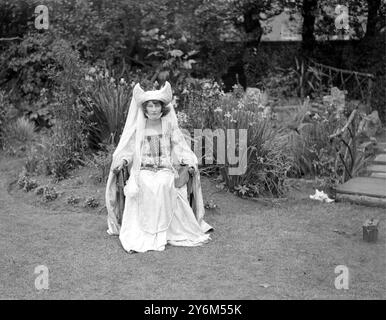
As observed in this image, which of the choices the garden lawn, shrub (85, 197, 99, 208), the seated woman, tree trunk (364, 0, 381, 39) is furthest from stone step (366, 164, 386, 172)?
tree trunk (364, 0, 381, 39)

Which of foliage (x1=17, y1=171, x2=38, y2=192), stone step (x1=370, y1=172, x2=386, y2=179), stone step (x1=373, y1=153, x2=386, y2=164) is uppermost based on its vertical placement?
stone step (x1=373, y1=153, x2=386, y2=164)

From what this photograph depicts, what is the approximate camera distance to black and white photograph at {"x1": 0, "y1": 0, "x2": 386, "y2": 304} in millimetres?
5230

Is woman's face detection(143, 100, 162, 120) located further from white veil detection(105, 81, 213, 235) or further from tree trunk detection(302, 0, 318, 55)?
tree trunk detection(302, 0, 318, 55)

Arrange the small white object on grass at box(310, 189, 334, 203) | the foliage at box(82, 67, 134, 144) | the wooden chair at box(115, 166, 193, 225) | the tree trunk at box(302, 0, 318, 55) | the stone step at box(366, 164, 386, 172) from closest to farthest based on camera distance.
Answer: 1. the wooden chair at box(115, 166, 193, 225)
2. the small white object on grass at box(310, 189, 334, 203)
3. the stone step at box(366, 164, 386, 172)
4. the foliage at box(82, 67, 134, 144)
5. the tree trunk at box(302, 0, 318, 55)

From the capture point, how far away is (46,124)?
11.3m

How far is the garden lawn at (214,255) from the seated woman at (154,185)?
0.61ft

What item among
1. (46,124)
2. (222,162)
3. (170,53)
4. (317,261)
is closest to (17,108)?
(46,124)

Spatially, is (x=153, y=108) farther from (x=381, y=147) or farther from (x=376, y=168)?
(x=381, y=147)

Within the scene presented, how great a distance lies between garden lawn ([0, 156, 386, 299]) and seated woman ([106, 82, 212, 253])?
Result: 0.61 ft

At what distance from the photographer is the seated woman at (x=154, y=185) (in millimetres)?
5961

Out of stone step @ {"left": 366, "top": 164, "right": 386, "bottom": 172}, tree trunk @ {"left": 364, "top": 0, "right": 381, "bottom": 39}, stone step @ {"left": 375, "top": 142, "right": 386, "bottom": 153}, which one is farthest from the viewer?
tree trunk @ {"left": 364, "top": 0, "right": 381, "bottom": 39}

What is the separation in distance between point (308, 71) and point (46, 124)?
206 inches

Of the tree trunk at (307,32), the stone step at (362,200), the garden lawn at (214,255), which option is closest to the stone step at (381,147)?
the stone step at (362,200)

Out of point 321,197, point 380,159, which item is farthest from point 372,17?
point 321,197
